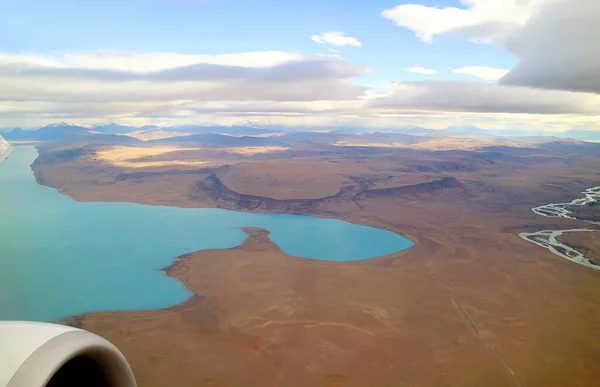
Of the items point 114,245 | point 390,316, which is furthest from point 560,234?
point 114,245

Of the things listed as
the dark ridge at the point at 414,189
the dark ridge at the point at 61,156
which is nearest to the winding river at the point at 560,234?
the dark ridge at the point at 414,189

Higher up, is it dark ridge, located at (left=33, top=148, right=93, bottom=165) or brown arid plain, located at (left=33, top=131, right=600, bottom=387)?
dark ridge, located at (left=33, top=148, right=93, bottom=165)

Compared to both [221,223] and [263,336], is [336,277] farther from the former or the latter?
[221,223]

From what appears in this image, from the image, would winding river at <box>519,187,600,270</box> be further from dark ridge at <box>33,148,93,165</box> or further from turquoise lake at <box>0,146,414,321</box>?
dark ridge at <box>33,148,93,165</box>

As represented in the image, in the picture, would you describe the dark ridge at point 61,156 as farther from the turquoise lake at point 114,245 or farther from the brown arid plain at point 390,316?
the brown arid plain at point 390,316

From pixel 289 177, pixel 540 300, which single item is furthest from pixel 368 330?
pixel 289 177

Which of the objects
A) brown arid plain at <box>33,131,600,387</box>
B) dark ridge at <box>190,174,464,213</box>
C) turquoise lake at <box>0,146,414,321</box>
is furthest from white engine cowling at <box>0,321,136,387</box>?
dark ridge at <box>190,174,464,213</box>
